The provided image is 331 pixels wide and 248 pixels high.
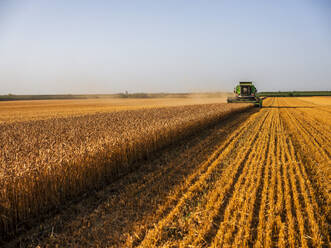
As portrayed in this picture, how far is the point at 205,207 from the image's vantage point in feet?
14.5

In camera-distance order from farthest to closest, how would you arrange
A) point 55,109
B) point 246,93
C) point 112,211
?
1. point 55,109
2. point 246,93
3. point 112,211

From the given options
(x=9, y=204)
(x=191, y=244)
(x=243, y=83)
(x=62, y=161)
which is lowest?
(x=191, y=244)

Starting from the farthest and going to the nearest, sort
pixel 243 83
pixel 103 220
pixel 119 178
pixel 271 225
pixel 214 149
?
pixel 243 83, pixel 214 149, pixel 119 178, pixel 103 220, pixel 271 225

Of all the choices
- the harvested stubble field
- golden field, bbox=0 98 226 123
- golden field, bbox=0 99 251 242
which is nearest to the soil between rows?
the harvested stubble field

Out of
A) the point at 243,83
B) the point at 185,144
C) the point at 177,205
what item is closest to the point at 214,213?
the point at 177,205

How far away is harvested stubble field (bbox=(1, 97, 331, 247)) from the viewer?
11.6ft

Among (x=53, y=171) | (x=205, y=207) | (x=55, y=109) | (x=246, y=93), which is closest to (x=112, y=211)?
(x=53, y=171)

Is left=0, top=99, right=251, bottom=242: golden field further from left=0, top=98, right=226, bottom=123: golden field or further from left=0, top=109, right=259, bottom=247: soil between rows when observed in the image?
left=0, top=98, right=226, bottom=123: golden field

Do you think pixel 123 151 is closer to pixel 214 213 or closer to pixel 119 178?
pixel 119 178

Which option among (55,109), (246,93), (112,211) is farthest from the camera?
(55,109)

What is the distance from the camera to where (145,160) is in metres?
7.33

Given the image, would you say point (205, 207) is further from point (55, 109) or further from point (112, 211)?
point (55, 109)

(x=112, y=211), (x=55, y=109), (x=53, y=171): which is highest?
(x=55, y=109)

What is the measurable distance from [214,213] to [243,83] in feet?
84.0
